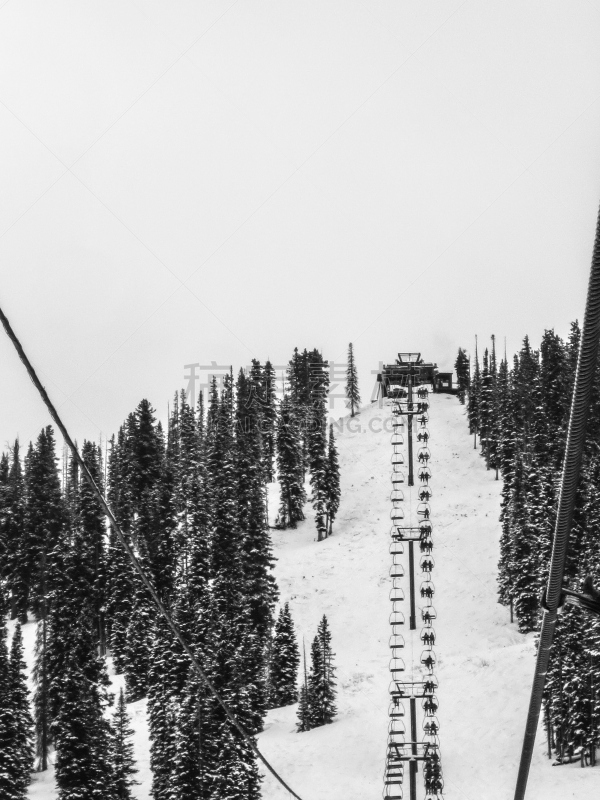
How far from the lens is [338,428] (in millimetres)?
144750

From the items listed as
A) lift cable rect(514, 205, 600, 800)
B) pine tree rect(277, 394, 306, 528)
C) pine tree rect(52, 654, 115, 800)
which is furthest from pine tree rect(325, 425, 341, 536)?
lift cable rect(514, 205, 600, 800)

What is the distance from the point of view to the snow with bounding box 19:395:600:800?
50.9 m

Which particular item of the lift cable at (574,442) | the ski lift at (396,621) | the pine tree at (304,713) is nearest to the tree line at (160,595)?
the pine tree at (304,713)

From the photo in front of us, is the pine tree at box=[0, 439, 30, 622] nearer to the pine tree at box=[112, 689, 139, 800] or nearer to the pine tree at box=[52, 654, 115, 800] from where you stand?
the pine tree at box=[52, 654, 115, 800]

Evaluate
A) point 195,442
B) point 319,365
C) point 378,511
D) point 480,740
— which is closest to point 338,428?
point 319,365

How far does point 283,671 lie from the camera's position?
64562 mm

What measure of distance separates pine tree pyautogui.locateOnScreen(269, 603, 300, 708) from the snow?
1.70 m

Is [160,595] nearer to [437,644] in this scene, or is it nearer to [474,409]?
[437,644]

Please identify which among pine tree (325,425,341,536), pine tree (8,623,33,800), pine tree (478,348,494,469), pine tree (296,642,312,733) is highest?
pine tree (478,348,494,469)

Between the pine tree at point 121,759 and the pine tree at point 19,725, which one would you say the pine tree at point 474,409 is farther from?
the pine tree at point 121,759

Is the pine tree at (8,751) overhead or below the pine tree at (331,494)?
below

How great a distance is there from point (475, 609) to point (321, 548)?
23.1 meters

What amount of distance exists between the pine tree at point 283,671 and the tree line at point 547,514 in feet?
62.2

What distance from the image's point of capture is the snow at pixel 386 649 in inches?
2005
